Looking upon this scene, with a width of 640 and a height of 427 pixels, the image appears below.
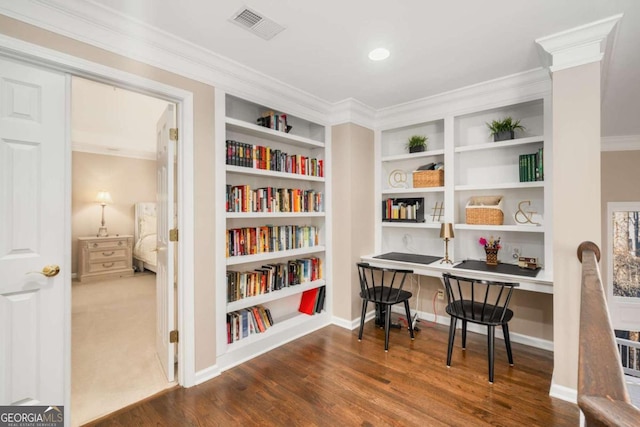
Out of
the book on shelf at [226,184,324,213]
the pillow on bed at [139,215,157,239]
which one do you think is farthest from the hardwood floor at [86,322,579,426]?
the pillow on bed at [139,215,157,239]

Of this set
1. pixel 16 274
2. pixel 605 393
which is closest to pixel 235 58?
pixel 16 274

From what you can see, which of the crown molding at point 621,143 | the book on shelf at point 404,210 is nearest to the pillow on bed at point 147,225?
the book on shelf at point 404,210

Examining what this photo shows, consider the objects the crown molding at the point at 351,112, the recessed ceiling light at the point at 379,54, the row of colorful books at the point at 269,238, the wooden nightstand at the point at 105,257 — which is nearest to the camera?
the recessed ceiling light at the point at 379,54

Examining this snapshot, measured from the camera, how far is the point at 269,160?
10.2ft

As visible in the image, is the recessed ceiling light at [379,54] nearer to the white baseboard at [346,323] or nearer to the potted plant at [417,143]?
the potted plant at [417,143]

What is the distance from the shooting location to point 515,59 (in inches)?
98.3

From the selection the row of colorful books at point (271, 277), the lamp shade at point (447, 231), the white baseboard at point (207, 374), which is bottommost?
the white baseboard at point (207, 374)

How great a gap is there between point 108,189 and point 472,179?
6.65m

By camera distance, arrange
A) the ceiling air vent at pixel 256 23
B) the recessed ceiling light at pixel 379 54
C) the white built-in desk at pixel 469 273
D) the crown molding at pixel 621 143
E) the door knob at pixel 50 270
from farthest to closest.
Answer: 1. the crown molding at pixel 621 143
2. the white built-in desk at pixel 469 273
3. the recessed ceiling light at pixel 379 54
4. the ceiling air vent at pixel 256 23
5. the door knob at pixel 50 270

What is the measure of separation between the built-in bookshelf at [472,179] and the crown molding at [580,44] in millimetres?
657

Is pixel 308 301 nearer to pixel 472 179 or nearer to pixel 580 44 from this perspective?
pixel 472 179

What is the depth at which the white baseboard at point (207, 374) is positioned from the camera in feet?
7.89

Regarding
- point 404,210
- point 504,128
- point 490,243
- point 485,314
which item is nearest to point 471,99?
point 504,128

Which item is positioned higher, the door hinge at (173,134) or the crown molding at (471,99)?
the crown molding at (471,99)
